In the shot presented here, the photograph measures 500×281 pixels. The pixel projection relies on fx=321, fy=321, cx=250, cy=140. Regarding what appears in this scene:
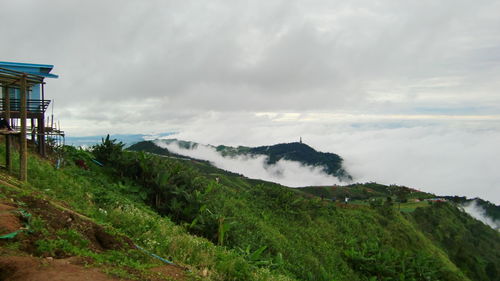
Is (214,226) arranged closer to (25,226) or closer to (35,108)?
(25,226)

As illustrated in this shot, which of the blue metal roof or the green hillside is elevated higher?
the blue metal roof

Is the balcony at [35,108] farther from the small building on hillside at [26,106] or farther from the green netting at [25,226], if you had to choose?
the green netting at [25,226]

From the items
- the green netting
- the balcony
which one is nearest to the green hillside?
the green netting

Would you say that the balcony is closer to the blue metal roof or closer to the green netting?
the blue metal roof

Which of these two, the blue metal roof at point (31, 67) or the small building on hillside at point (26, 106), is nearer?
the small building on hillside at point (26, 106)

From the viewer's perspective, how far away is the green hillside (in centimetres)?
785

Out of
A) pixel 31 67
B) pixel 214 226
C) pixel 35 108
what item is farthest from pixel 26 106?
pixel 214 226

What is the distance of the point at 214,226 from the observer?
1303cm

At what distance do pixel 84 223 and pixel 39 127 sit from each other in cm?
1217

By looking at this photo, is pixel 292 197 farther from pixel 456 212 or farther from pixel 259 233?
pixel 456 212

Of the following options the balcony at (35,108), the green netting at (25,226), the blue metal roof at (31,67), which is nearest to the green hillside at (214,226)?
the green netting at (25,226)

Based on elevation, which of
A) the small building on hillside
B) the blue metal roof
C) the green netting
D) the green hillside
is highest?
the blue metal roof

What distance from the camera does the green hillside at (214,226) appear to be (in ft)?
25.7

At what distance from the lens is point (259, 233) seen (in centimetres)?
1620
